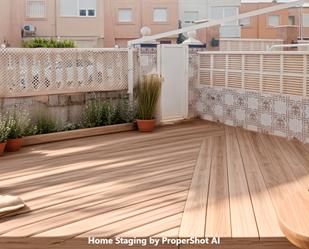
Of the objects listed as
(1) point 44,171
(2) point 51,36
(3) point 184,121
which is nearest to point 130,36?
(2) point 51,36

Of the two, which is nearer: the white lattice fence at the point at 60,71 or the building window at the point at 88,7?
the white lattice fence at the point at 60,71

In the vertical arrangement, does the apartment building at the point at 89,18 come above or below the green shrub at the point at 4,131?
above

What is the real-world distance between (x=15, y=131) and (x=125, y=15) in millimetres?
14650

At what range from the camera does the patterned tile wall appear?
469 centimetres

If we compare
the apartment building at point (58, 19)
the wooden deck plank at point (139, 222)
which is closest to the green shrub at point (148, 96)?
the wooden deck plank at point (139, 222)

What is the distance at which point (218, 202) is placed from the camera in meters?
2.68

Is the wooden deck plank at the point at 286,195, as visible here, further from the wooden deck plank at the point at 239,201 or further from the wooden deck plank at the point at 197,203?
the wooden deck plank at the point at 197,203

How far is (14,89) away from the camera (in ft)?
16.5

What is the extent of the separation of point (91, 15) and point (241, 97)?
1356cm

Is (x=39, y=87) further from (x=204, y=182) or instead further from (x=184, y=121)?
(x=204, y=182)

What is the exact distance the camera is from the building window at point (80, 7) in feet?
57.9

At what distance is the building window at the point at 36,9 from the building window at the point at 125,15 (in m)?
3.13

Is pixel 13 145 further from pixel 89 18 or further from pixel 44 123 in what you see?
pixel 89 18

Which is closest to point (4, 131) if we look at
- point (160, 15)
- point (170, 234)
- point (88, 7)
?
point (170, 234)
